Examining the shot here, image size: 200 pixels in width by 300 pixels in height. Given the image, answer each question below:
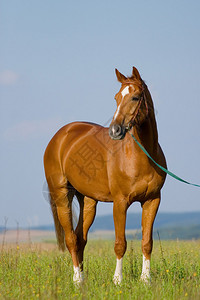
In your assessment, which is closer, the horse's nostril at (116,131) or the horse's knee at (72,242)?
the horse's nostril at (116,131)

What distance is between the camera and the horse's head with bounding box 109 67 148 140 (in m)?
5.63

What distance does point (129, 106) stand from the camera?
5.79m

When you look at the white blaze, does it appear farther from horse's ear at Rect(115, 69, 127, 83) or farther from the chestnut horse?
horse's ear at Rect(115, 69, 127, 83)

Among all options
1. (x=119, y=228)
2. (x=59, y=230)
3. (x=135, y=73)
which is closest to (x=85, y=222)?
(x=59, y=230)

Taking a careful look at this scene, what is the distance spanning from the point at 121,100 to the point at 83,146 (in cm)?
172

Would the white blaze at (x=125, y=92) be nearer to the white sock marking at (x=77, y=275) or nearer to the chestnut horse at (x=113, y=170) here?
the chestnut horse at (x=113, y=170)

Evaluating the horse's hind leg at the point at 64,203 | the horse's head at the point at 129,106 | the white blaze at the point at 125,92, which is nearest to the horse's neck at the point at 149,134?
the horse's head at the point at 129,106

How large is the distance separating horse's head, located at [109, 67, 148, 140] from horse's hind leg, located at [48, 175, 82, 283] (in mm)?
2415

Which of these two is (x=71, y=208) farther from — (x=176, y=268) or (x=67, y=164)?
(x=176, y=268)

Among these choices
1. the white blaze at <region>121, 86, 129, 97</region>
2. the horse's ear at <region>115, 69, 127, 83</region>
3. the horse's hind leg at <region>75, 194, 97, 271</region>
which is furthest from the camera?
the horse's hind leg at <region>75, 194, 97, 271</region>

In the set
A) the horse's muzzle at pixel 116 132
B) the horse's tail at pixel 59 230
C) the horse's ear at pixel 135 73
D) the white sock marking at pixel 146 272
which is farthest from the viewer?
the horse's tail at pixel 59 230

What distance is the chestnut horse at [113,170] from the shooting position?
5918 mm

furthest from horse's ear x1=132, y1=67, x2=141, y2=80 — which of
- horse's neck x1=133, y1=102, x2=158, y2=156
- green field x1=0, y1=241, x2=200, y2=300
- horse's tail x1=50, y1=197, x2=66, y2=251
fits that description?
horse's tail x1=50, y1=197, x2=66, y2=251

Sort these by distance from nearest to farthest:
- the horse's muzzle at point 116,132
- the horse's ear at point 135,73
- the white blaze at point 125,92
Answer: the horse's muzzle at point 116,132 < the white blaze at point 125,92 < the horse's ear at point 135,73
